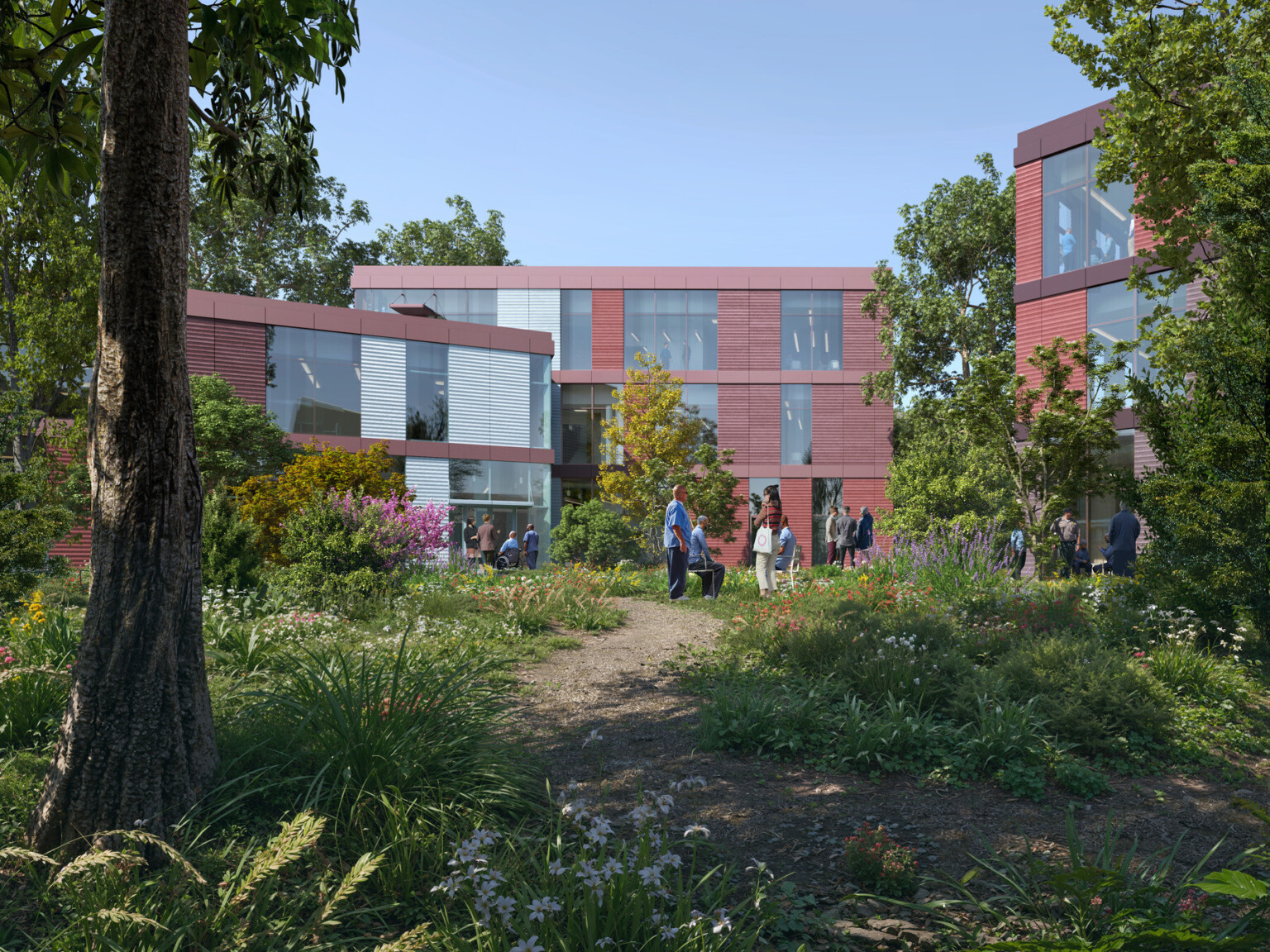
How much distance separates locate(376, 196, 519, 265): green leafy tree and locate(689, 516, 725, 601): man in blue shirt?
32.4 metres

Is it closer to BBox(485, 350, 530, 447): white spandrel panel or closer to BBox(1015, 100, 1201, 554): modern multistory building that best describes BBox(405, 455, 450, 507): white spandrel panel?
BBox(485, 350, 530, 447): white spandrel panel

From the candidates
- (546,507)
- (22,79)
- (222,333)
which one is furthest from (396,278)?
(22,79)

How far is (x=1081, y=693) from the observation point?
17.7 ft

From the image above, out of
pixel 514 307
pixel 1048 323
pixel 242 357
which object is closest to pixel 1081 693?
pixel 1048 323

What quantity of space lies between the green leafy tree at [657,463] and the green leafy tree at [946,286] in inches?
295

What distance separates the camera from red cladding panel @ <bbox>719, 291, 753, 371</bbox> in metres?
31.5

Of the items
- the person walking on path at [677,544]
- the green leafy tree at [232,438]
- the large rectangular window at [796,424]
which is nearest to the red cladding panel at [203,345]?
the green leafy tree at [232,438]

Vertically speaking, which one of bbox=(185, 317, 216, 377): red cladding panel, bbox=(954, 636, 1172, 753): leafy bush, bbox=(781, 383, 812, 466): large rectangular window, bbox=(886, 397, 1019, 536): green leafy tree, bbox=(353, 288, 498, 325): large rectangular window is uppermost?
bbox=(353, 288, 498, 325): large rectangular window

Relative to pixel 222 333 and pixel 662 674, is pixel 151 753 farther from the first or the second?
pixel 222 333

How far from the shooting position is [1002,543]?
20734 millimetres

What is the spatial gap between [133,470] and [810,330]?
30.5 meters

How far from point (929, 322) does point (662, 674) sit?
78.0 ft

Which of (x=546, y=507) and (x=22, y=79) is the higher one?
(x=22, y=79)

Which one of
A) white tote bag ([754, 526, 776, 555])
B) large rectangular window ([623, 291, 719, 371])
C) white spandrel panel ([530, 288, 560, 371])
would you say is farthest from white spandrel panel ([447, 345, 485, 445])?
white tote bag ([754, 526, 776, 555])
